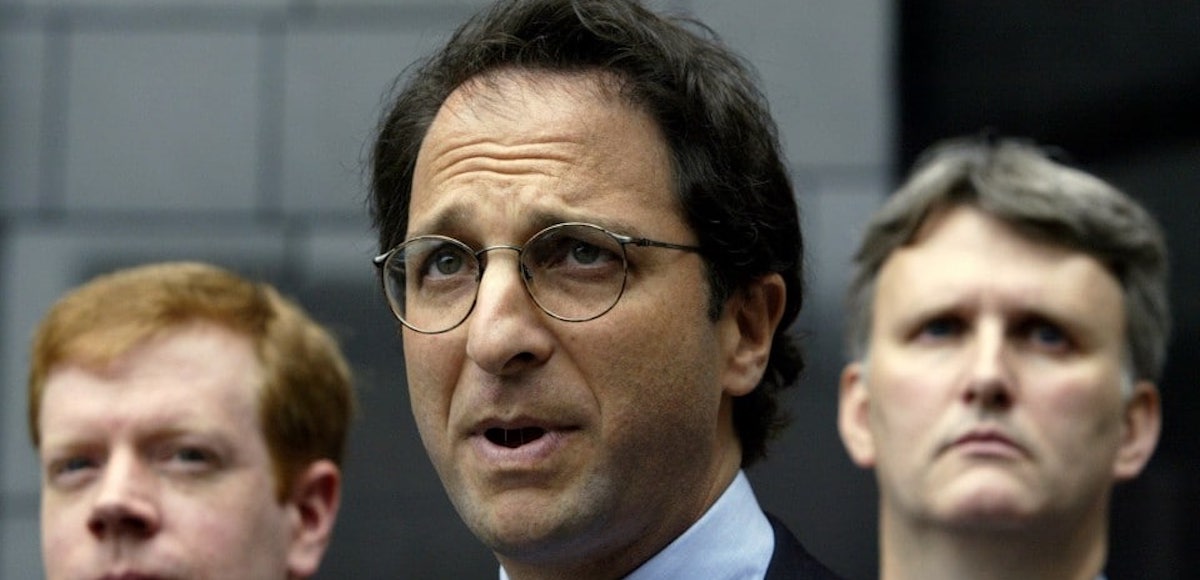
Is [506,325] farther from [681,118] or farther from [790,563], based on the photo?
[790,563]

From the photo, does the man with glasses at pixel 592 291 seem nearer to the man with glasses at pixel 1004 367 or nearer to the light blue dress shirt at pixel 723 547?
the light blue dress shirt at pixel 723 547

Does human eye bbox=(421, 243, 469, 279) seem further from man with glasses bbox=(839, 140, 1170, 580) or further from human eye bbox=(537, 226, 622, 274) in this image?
man with glasses bbox=(839, 140, 1170, 580)

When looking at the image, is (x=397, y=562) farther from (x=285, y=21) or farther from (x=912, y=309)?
(x=912, y=309)

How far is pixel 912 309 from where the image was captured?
5.32 meters

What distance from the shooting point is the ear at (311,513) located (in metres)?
5.35

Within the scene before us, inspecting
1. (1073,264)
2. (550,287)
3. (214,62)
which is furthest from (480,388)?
(214,62)

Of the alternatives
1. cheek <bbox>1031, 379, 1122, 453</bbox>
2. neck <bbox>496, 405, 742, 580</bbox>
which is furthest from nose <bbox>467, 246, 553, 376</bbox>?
cheek <bbox>1031, 379, 1122, 453</bbox>

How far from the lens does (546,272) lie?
147 inches

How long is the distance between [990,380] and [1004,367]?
56 millimetres

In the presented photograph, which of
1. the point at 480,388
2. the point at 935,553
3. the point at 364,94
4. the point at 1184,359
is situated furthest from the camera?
the point at 364,94

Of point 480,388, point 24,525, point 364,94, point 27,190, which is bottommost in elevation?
point 24,525

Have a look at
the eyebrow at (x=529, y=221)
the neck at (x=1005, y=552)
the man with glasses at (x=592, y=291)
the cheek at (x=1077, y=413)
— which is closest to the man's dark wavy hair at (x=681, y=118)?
the man with glasses at (x=592, y=291)

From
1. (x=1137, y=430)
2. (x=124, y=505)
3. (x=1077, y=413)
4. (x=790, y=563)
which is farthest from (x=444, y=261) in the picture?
(x=1137, y=430)

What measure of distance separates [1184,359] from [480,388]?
489 centimetres
